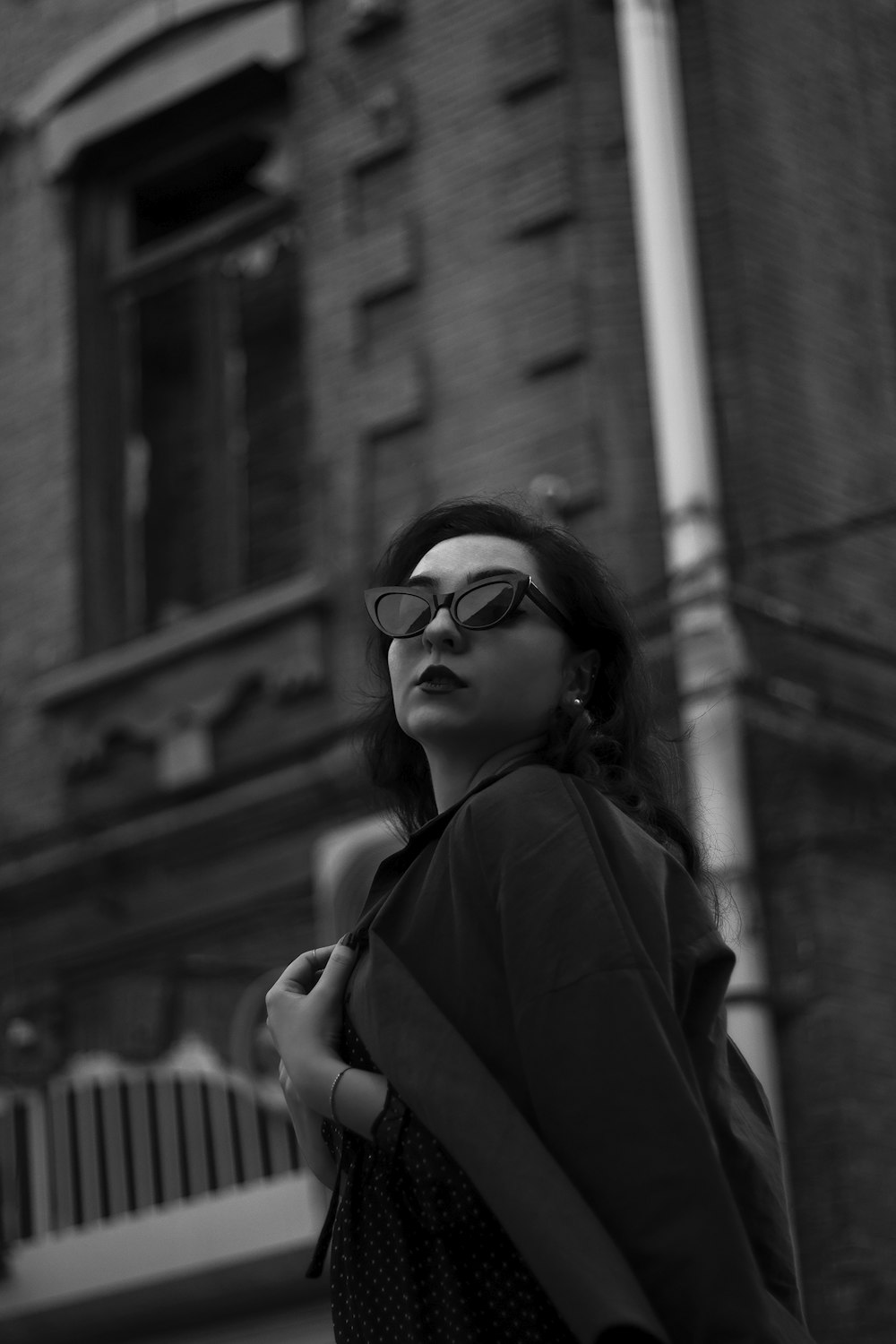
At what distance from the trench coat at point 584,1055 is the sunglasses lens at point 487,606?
0.17m

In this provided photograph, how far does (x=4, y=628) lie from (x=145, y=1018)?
1.89m

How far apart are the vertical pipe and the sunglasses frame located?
152 inches

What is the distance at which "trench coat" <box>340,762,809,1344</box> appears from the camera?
70.9 inches

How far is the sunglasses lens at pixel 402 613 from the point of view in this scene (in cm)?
235

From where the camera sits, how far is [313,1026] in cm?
216

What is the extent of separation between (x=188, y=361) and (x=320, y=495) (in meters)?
1.30

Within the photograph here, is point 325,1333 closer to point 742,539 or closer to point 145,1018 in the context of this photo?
point 145,1018

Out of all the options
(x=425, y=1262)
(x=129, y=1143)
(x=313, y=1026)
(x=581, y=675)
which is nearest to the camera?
(x=425, y=1262)

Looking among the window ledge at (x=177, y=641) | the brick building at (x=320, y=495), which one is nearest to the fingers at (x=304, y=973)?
the brick building at (x=320, y=495)

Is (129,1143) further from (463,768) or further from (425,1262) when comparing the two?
(425,1262)

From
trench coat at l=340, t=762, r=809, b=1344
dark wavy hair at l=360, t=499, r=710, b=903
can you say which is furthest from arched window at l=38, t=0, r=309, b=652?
trench coat at l=340, t=762, r=809, b=1344

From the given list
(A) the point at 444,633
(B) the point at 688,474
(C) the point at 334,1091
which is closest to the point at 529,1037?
(C) the point at 334,1091

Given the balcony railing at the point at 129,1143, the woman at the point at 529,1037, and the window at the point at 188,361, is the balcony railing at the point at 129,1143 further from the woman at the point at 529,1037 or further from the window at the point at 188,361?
the woman at the point at 529,1037

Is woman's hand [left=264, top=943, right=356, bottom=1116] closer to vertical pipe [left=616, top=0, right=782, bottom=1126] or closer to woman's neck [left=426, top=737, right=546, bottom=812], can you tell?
woman's neck [left=426, top=737, right=546, bottom=812]
